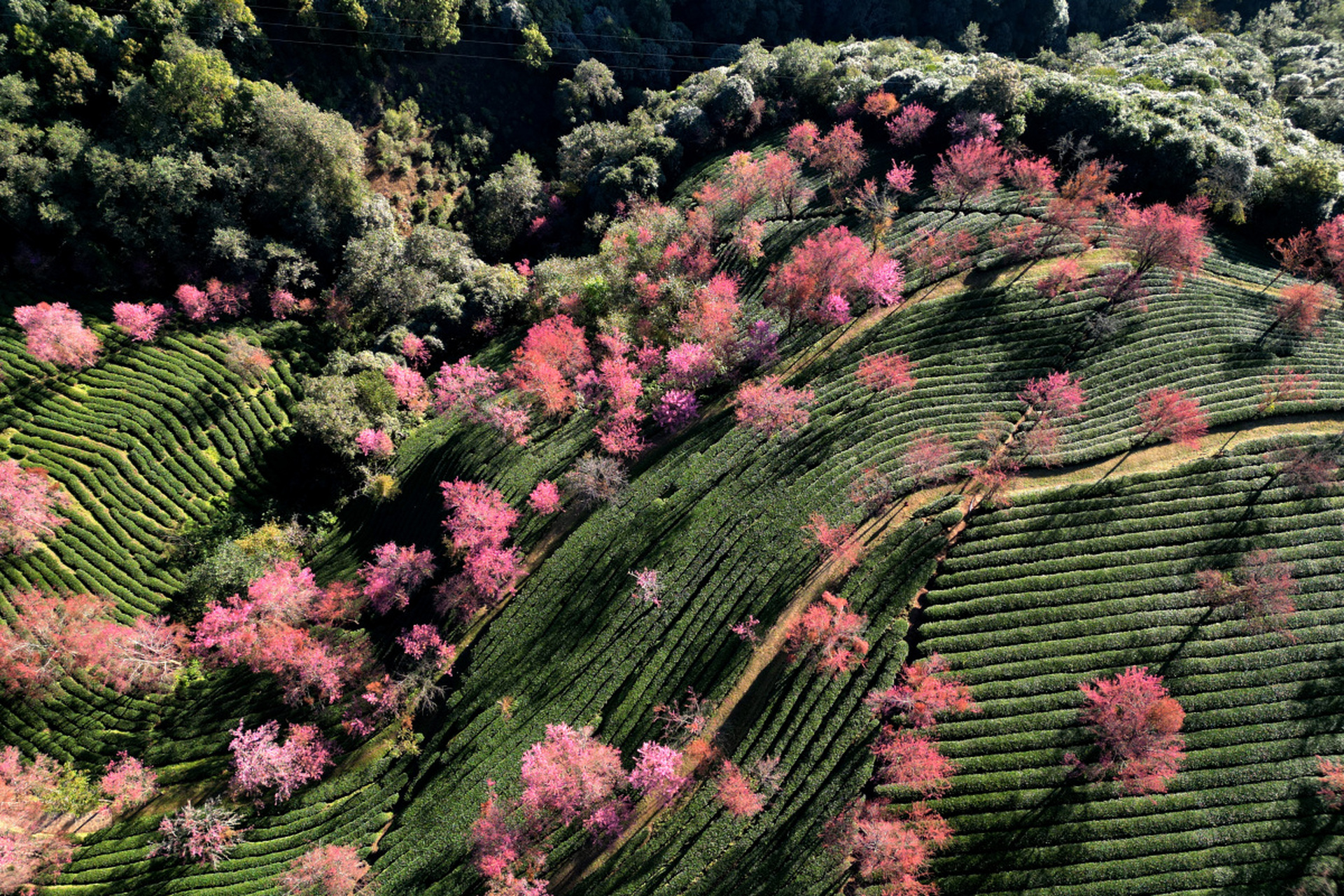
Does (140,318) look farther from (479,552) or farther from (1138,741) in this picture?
(1138,741)

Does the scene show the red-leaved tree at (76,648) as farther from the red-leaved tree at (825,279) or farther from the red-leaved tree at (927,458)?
the red-leaved tree at (825,279)

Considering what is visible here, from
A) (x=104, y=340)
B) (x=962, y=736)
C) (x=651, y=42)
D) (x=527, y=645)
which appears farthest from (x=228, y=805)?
(x=651, y=42)

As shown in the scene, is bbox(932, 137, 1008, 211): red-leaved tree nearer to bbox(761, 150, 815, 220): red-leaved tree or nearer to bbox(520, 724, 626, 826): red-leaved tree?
bbox(761, 150, 815, 220): red-leaved tree

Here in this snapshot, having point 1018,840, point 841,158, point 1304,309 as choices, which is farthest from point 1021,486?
point 841,158

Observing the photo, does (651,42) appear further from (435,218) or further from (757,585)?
(757,585)

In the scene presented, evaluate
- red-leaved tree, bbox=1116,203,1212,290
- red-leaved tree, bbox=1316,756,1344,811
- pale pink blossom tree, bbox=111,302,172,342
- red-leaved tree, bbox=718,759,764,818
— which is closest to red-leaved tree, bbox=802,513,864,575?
red-leaved tree, bbox=718,759,764,818
